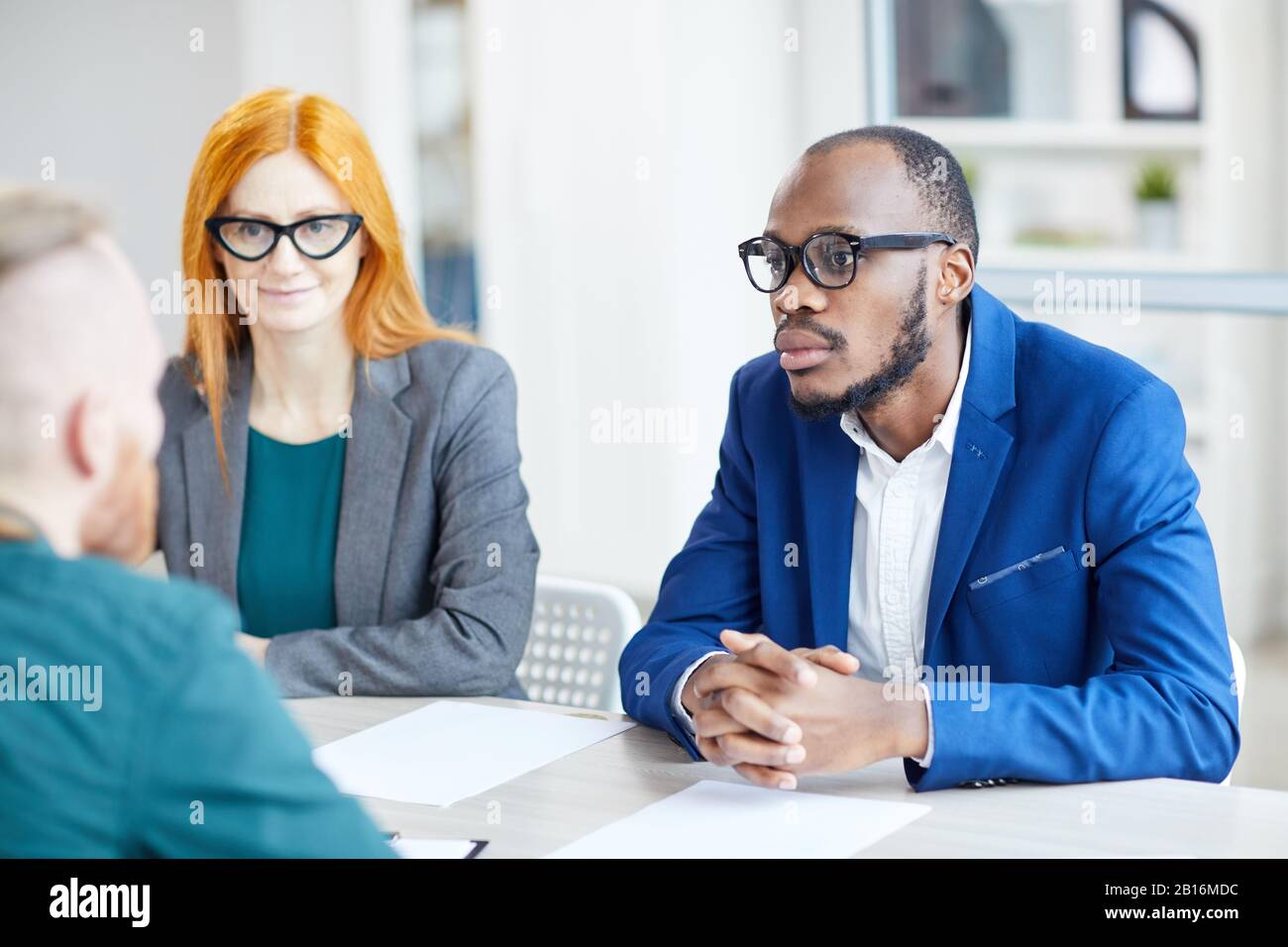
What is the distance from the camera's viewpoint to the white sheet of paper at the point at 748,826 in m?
1.47

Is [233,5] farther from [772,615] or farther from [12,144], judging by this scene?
[772,615]

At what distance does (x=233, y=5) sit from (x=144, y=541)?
4285 millimetres

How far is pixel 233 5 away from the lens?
16.1ft

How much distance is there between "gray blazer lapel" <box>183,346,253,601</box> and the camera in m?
2.42

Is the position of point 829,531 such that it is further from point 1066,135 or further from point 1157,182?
point 1066,135

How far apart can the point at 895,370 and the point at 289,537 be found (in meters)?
1.03

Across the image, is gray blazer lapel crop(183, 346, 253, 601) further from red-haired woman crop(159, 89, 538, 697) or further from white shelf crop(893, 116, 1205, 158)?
white shelf crop(893, 116, 1205, 158)

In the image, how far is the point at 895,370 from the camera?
6.65 feet

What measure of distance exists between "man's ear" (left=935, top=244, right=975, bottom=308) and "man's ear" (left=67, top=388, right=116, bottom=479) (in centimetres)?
132

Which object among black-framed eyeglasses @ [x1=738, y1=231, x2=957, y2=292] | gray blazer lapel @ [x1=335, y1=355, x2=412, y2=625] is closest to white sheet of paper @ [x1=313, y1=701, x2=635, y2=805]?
gray blazer lapel @ [x1=335, y1=355, x2=412, y2=625]

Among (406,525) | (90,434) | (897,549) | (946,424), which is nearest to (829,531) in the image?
(897,549)

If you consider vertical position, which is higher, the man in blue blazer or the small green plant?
the small green plant

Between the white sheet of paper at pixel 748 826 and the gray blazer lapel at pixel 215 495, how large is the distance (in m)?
1.07

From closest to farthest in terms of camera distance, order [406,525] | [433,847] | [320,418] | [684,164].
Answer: [433,847], [406,525], [320,418], [684,164]
